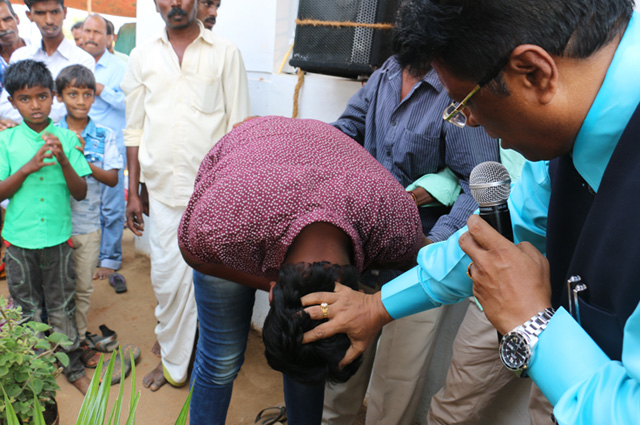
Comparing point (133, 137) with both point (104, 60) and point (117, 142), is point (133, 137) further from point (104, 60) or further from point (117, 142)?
point (104, 60)

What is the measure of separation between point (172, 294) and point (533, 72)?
9.44 ft

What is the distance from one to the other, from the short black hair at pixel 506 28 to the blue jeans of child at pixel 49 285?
9.30 feet

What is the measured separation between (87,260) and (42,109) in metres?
1.01

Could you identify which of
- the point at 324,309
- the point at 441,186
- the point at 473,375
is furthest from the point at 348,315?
the point at 473,375

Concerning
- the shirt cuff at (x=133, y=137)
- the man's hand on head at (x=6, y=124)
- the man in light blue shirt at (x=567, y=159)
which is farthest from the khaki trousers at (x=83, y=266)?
the man in light blue shirt at (x=567, y=159)

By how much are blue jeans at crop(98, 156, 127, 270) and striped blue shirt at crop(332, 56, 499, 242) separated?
11.1 feet

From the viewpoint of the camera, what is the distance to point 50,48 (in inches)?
186

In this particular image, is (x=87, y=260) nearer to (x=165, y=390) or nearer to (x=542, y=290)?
(x=165, y=390)

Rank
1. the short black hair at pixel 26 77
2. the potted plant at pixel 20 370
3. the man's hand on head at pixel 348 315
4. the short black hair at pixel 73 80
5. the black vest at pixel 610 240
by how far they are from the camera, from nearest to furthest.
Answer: the black vest at pixel 610 240
the man's hand on head at pixel 348 315
the potted plant at pixel 20 370
the short black hair at pixel 26 77
the short black hair at pixel 73 80

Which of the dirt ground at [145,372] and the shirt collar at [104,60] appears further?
the shirt collar at [104,60]

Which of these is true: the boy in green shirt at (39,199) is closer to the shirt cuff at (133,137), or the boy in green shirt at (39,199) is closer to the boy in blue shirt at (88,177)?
the boy in blue shirt at (88,177)

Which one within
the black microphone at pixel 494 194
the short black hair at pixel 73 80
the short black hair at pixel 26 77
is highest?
the black microphone at pixel 494 194

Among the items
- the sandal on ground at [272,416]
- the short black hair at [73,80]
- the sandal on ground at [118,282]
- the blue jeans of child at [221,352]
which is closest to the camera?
the blue jeans of child at [221,352]

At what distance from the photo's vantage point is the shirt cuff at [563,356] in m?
0.94
